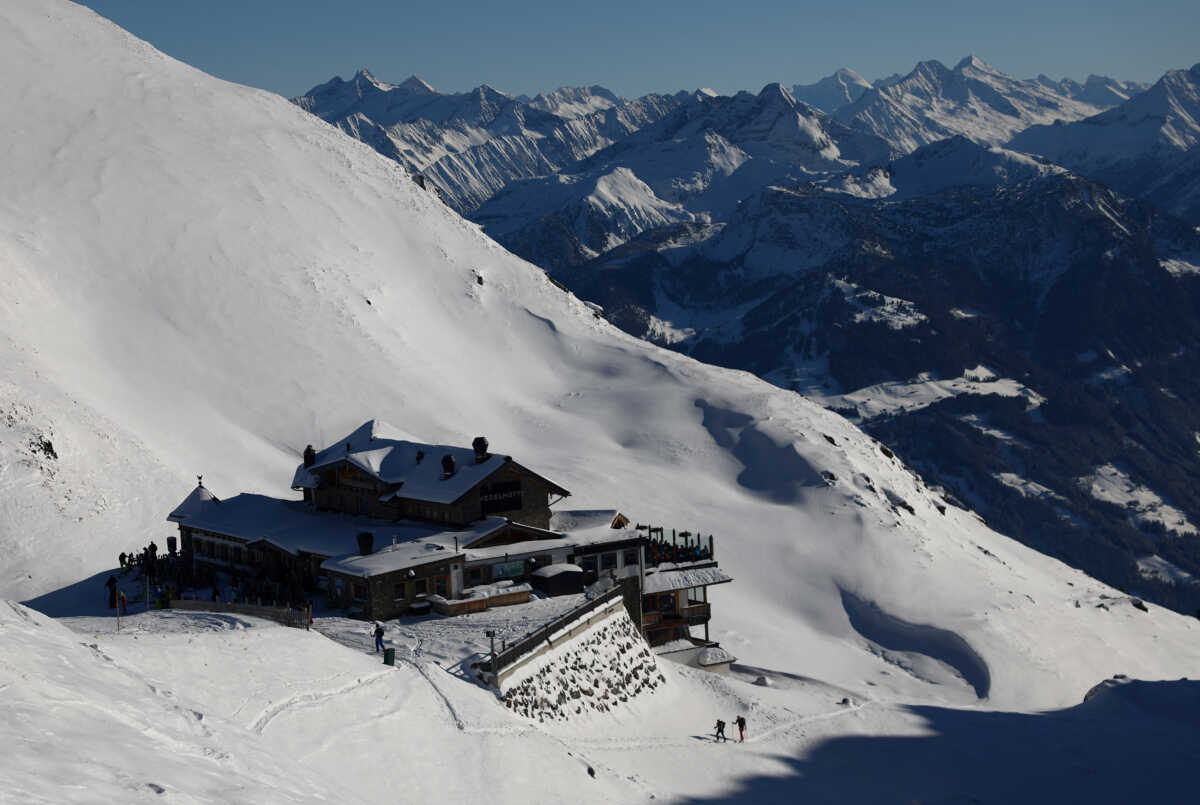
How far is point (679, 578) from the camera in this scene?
66625 millimetres

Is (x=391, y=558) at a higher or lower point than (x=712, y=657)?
higher

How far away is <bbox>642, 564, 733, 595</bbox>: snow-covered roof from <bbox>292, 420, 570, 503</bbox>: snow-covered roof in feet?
26.0

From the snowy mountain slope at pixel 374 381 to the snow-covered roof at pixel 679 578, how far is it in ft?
44.3

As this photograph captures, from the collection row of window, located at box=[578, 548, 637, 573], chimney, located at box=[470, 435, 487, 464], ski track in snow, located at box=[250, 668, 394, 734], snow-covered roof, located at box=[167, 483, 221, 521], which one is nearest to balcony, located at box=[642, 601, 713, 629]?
row of window, located at box=[578, 548, 637, 573]

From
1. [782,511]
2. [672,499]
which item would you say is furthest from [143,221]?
[782,511]

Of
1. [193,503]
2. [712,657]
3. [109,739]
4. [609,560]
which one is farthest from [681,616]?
[109,739]

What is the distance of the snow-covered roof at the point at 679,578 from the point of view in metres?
65.6

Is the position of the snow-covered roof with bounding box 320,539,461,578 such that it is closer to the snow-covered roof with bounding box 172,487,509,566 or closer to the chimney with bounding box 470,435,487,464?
the snow-covered roof with bounding box 172,487,509,566

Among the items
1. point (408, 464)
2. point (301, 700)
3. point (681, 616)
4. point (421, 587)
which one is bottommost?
point (301, 700)

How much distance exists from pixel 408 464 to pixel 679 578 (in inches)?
665

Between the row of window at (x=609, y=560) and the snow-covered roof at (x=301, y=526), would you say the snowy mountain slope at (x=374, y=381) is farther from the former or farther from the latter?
the row of window at (x=609, y=560)

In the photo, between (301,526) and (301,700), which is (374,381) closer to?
(301,526)

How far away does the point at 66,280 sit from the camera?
359ft

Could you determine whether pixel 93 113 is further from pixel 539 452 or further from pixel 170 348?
pixel 539 452
